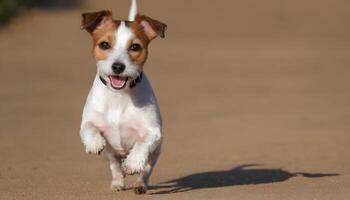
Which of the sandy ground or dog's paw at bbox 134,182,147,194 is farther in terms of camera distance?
the sandy ground

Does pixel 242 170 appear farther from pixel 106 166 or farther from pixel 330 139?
pixel 330 139

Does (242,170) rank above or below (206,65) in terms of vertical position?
below

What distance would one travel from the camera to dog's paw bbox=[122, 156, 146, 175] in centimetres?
833

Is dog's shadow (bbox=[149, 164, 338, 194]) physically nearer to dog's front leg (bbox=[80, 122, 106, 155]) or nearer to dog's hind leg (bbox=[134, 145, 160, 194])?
dog's hind leg (bbox=[134, 145, 160, 194])

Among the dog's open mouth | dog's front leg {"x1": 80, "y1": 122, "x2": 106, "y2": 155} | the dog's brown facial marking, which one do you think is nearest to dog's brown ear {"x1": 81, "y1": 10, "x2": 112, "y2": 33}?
the dog's brown facial marking

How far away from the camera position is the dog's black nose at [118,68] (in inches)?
331

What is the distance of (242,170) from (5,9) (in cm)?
1998

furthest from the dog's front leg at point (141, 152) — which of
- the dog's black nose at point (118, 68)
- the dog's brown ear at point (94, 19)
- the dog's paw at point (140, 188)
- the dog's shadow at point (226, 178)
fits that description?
the dog's brown ear at point (94, 19)

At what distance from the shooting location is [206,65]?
26547 mm

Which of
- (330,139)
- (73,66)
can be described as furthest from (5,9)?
(330,139)

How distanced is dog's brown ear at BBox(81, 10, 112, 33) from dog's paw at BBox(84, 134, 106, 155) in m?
1.04

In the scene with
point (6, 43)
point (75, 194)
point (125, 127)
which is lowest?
point (75, 194)

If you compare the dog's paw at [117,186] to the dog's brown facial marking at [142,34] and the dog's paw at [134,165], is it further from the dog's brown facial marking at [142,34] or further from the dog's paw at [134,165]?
the dog's brown facial marking at [142,34]

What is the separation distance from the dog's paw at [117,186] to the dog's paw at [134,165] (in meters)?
0.69
